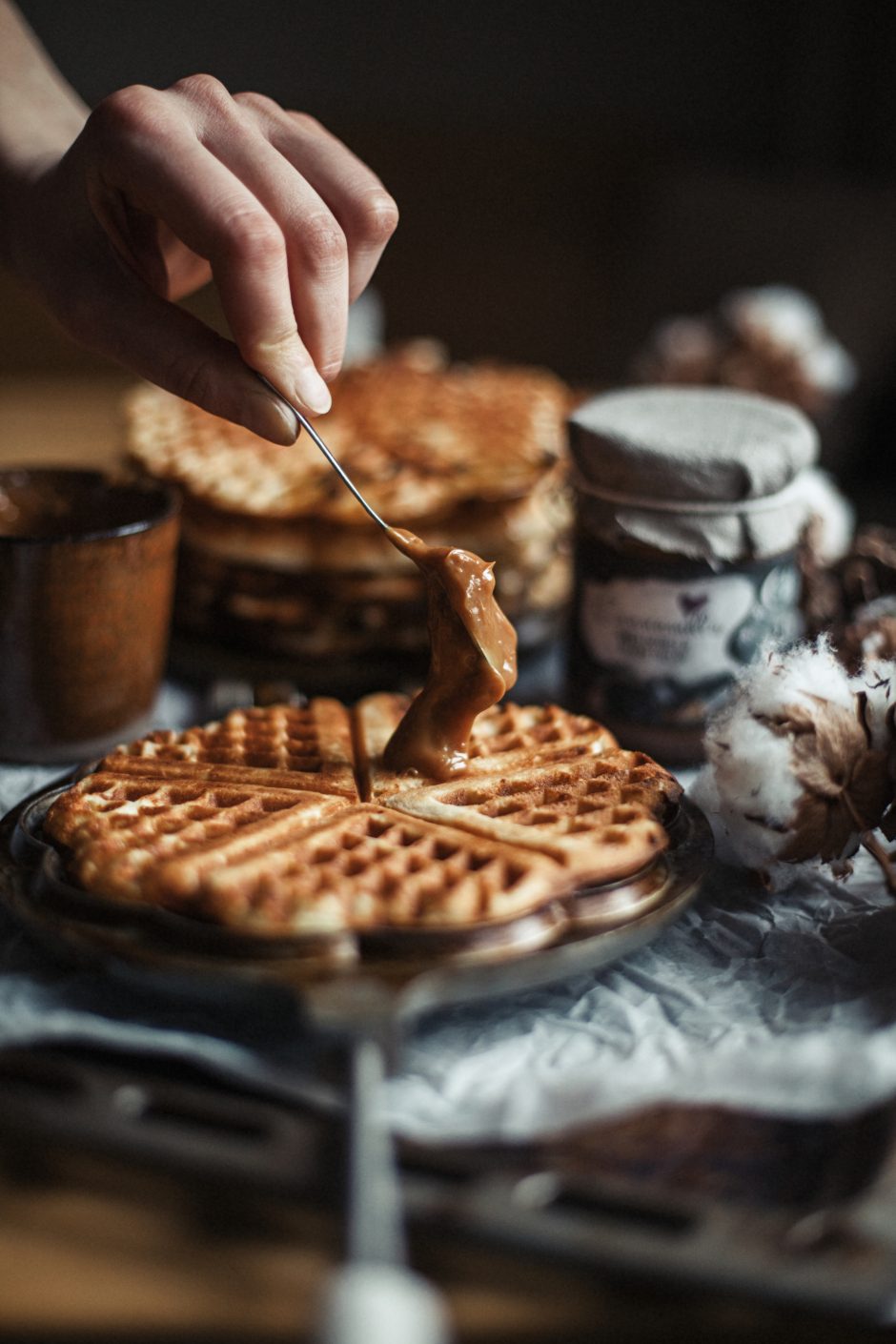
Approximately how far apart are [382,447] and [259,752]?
658 mm

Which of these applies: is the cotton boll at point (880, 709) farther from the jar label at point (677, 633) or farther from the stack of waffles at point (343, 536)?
the stack of waffles at point (343, 536)

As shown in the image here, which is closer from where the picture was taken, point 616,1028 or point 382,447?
point 616,1028

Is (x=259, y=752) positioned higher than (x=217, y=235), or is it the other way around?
(x=217, y=235)

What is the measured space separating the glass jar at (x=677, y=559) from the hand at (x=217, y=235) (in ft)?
0.91

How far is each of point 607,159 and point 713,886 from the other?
3.80 metres

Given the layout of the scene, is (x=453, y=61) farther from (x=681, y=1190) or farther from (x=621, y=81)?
(x=681, y=1190)

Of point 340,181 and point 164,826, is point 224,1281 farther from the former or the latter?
point 340,181

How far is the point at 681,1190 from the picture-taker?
27.5 inches

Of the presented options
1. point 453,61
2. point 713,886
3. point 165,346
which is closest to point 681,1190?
point 713,886

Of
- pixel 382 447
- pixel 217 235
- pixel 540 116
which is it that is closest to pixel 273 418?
Answer: pixel 217 235

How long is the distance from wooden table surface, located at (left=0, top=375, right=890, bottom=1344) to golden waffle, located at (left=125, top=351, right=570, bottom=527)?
2.66ft

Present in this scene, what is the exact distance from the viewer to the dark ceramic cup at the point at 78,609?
3.65ft

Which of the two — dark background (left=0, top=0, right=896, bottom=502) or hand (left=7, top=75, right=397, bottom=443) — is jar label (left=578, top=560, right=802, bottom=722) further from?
dark background (left=0, top=0, right=896, bottom=502)

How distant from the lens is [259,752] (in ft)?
3.43
